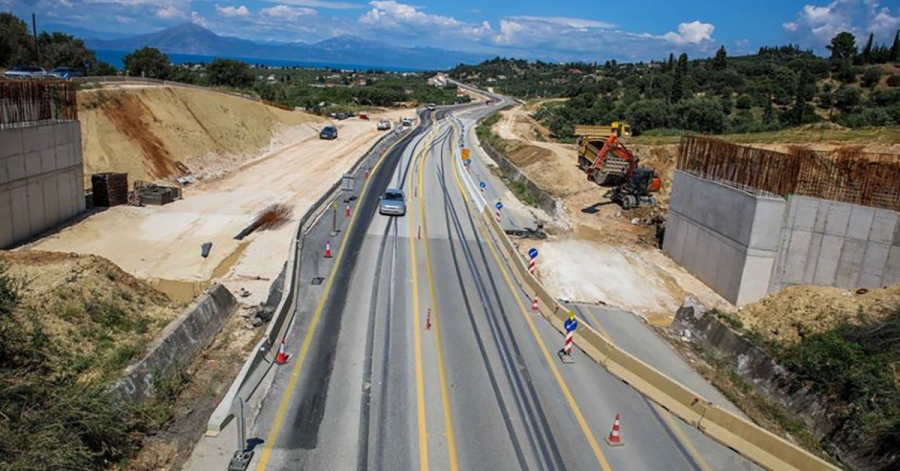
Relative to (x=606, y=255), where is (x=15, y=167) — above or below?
above

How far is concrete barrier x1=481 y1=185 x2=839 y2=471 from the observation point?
43.4 feet

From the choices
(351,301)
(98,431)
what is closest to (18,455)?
(98,431)

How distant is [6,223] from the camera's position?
26.8m

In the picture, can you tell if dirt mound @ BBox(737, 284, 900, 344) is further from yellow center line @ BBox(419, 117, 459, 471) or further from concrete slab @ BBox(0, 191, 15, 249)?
concrete slab @ BBox(0, 191, 15, 249)

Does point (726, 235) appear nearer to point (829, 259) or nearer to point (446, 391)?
point (829, 259)

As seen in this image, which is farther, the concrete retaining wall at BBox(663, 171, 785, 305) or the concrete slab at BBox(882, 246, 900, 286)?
the concrete retaining wall at BBox(663, 171, 785, 305)

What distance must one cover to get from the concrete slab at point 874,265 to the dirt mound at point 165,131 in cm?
3981

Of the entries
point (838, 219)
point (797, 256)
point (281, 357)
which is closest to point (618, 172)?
point (797, 256)

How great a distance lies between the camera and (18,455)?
1012cm

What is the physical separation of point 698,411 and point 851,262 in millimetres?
11781

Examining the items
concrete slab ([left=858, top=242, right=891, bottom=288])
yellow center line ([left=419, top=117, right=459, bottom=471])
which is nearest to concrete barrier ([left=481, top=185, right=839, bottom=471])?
yellow center line ([left=419, top=117, right=459, bottom=471])

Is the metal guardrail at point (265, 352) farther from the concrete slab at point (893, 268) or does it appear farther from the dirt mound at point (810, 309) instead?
the concrete slab at point (893, 268)

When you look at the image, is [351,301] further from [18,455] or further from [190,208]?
[190,208]

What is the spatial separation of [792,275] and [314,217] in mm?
22192
